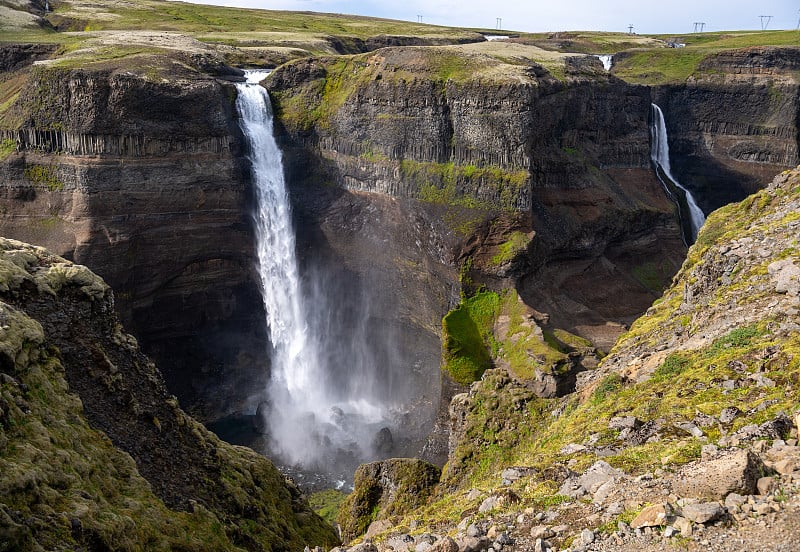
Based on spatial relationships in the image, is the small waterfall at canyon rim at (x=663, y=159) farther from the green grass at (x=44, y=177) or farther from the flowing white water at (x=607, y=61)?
the green grass at (x=44, y=177)

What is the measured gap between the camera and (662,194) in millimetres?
66062

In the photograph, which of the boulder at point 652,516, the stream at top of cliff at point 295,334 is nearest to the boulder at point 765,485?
the boulder at point 652,516

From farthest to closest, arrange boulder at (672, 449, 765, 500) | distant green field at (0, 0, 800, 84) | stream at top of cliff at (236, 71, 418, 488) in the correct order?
1. distant green field at (0, 0, 800, 84)
2. stream at top of cliff at (236, 71, 418, 488)
3. boulder at (672, 449, 765, 500)

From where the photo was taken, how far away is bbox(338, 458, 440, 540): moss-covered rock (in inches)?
970

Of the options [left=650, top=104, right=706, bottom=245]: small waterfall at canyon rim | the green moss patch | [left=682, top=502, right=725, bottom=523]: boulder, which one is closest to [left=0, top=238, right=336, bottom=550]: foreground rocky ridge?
[left=682, top=502, right=725, bottom=523]: boulder

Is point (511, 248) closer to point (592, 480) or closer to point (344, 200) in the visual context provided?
point (344, 200)

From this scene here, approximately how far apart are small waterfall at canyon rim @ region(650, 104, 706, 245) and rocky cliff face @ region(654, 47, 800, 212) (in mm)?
2589

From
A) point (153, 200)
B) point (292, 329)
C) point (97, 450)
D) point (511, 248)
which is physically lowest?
point (292, 329)

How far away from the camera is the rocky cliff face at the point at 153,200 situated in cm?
4719

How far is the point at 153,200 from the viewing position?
49469 millimetres

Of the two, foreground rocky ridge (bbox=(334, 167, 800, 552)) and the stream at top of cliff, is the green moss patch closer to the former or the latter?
the stream at top of cliff

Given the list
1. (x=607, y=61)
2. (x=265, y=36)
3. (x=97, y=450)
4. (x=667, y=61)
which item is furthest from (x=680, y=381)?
(x=607, y=61)

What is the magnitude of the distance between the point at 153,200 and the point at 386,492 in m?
31.7

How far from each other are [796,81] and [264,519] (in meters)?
80.8
